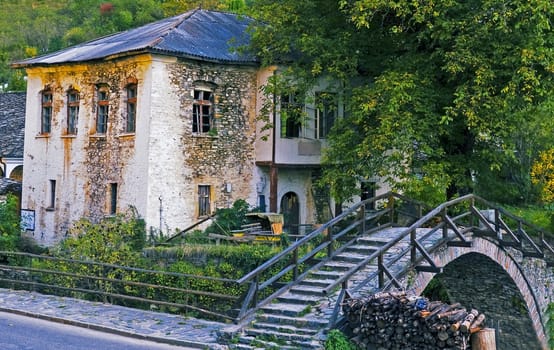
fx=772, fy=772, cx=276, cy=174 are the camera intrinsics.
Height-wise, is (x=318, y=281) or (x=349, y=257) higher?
(x=349, y=257)

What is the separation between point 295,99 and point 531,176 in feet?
39.0

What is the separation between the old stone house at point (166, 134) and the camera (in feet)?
80.0

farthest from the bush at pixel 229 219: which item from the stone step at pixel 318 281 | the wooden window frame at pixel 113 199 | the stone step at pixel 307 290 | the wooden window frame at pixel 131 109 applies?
the stone step at pixel 307 290

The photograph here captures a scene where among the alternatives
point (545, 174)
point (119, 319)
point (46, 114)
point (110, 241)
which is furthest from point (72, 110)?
point (545, 174)

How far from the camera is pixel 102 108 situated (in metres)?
26.7

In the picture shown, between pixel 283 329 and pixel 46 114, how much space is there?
1877 cm

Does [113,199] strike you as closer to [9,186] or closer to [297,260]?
[9,186]

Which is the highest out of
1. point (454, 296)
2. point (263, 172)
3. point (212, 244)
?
point (263, 172)

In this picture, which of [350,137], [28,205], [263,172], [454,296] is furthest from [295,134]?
[28,205]

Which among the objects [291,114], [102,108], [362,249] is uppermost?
[102,108]

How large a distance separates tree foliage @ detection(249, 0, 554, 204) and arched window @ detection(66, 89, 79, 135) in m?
7.59

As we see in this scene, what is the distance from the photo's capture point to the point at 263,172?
2652 cm

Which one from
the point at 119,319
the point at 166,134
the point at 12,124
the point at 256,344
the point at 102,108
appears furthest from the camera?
A: the point at 12,124

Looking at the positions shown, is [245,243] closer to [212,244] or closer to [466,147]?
[212,244]
